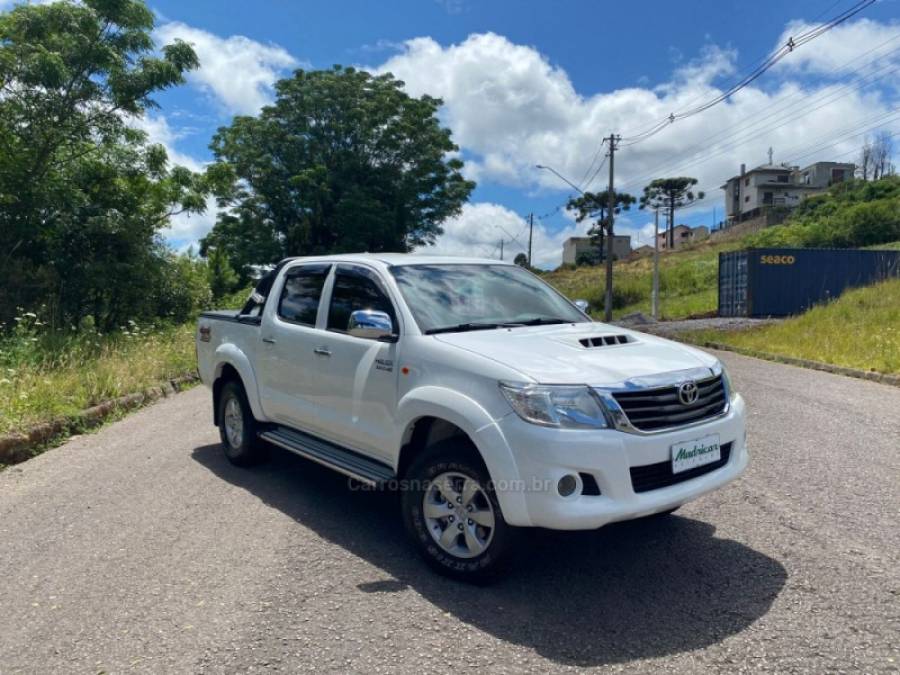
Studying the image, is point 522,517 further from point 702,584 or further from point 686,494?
point 702,584

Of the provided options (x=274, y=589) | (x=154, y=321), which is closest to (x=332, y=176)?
(x=154, y=321)

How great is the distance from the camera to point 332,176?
120 ft

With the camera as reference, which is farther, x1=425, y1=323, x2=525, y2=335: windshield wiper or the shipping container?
the shipping container

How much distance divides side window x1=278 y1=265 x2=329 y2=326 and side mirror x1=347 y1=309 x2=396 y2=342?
1.06m

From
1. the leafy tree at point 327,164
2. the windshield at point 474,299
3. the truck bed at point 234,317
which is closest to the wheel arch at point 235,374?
the truck bed at point 234,317

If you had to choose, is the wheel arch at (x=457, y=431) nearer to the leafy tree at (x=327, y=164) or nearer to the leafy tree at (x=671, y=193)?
the leafy tree at (x=327, y=164)

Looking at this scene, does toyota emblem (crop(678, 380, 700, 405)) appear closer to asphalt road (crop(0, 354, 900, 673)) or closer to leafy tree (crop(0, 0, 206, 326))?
asphalt road (crop(0, 354, 900, 673))

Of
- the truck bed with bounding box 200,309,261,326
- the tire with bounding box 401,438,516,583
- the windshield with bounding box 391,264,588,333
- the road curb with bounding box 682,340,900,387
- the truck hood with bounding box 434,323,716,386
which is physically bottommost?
the road curb with bounding box 682,340,900,387

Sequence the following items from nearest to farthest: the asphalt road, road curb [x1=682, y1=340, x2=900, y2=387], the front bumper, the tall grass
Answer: the asphalt road
the front bumper
the tall grass
road curb [x1=682, y1=340, x2=900, y2=387]

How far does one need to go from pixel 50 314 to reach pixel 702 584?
13.8 meters

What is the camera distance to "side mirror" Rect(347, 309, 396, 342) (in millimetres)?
4234

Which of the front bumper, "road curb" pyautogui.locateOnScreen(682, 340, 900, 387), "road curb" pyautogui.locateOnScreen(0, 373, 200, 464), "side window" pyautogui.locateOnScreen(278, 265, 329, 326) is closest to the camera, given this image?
the front bumper

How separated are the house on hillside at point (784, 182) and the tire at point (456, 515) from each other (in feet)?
314

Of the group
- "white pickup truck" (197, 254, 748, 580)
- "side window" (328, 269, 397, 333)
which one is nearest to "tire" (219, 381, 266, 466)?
"white pickup truck" (197, 254, 748, 580)
